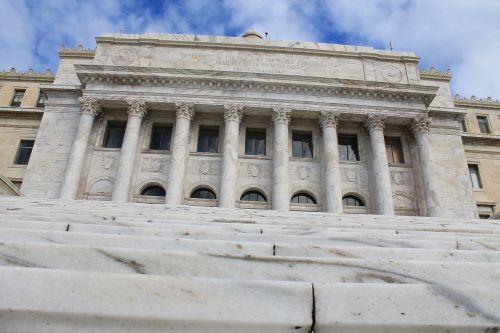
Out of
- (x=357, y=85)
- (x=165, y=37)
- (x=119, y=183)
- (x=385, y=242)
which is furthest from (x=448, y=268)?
(x=165, y=37)

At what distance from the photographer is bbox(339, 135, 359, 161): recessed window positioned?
814 inches

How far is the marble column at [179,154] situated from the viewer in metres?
17.3

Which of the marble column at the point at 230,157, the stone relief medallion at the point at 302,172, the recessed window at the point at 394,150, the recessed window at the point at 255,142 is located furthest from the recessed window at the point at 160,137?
the recessed window at the point at 394,150

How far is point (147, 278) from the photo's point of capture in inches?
88.4

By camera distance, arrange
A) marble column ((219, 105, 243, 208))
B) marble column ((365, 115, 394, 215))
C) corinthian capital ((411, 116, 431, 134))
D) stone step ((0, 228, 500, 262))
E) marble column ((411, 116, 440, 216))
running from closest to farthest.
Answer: stone step ((0, 228, 500, 262)) < marble column ((219, 105, 243, 208)) < marble column ((365, 115, 394, 215)) < marble column ((411, 116, 440, 216)) < corinthian capital ((411, 116, 431, 134))

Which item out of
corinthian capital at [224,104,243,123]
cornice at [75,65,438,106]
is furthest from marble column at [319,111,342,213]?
corinthian capital at [224,104,243,123]

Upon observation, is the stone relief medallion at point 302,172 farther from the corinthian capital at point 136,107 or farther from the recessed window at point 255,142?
the corinthian capital at point 136,107

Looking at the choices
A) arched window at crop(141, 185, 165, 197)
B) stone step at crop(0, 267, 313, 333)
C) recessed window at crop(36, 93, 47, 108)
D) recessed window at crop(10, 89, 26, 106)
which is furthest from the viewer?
recessed window at crop(10, 89, 26, 106)

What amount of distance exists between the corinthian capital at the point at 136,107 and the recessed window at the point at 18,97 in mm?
13905

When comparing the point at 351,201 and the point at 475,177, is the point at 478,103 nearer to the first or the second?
the point at 475,177

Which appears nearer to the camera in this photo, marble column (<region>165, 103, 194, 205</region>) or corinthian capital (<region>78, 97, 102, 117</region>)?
marble column (<region>165, 103, 194, 205</region>)

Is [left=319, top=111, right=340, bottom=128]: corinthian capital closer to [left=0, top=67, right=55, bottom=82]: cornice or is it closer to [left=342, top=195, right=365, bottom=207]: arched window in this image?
[left=342, top=195, right=365, bottom=207]: arched window

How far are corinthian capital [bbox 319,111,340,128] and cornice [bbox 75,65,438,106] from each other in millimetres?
1233

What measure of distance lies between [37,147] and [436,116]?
24.2 meters
